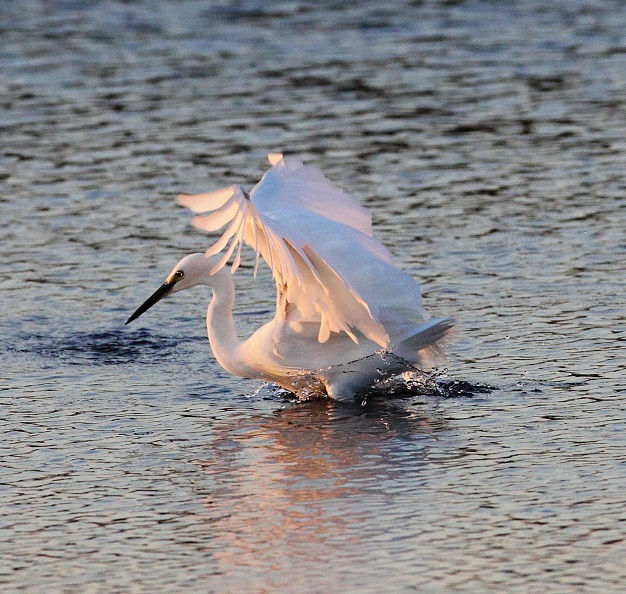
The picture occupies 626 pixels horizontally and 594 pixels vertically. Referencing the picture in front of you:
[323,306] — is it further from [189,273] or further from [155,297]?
[155,297]

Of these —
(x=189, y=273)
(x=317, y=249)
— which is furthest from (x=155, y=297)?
(x=317, y=249)

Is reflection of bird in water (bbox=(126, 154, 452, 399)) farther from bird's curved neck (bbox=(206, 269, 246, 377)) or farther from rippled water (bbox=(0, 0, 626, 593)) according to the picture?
rippled water (bbox=(0, 0, 626, 593))

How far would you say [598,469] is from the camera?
6.84 m

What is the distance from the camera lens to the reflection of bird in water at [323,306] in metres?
8.05

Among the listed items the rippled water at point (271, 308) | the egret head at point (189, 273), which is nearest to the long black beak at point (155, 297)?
the egret head at point (189, 273)

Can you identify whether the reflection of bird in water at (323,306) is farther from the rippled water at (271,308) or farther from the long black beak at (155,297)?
the rippled water at (271,308)

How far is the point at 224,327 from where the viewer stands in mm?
8781

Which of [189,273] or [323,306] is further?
[189,273]

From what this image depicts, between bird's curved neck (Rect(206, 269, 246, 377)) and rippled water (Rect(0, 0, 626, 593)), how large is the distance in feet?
0.68

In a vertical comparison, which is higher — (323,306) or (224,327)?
(323,306)

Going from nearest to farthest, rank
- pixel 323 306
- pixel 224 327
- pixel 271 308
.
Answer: pixel 323 306 → pixel 224 327 → pixel 271 308

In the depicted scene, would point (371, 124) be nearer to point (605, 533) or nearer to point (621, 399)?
point (621, 399)

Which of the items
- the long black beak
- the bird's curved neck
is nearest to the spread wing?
the bird's curved neck

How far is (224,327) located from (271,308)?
55.7 inches
